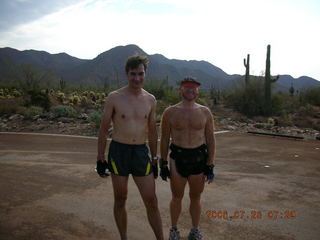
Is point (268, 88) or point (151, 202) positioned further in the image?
point (268, 88)

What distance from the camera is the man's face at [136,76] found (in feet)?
9.84

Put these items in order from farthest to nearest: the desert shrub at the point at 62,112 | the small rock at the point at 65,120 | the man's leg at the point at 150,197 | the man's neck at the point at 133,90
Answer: the desert shrub at the point at 62,112 → the small rock at the point at 65,120 → the man's neck at the point at 133,90 → the man's leg at the point at 150,197

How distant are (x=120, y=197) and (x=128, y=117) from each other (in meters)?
0.83

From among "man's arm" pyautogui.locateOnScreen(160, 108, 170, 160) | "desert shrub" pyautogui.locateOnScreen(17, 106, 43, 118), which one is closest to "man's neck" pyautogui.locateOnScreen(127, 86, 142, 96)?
"man's arm" pyautogui.locateOnScreen(160, 108, 170, 160)

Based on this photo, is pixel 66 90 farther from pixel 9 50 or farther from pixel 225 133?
pixel 9 50

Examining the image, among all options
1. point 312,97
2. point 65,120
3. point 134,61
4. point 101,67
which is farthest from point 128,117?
point 101,67

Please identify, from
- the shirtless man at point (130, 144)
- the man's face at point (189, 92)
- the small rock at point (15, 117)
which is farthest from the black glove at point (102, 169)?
the small rock at point (15, 117)

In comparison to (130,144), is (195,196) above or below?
below

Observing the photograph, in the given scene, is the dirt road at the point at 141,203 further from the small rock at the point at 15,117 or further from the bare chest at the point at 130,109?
the small rock at the point at 15,117

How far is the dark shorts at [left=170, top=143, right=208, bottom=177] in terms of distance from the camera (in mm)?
3123

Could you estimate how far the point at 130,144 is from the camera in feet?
10.0

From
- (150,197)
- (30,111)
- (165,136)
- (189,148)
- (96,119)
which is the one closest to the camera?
(150,197)

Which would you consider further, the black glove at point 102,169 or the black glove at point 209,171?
the black glove at point 209,171

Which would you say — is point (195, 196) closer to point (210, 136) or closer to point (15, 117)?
point (210, 136)
